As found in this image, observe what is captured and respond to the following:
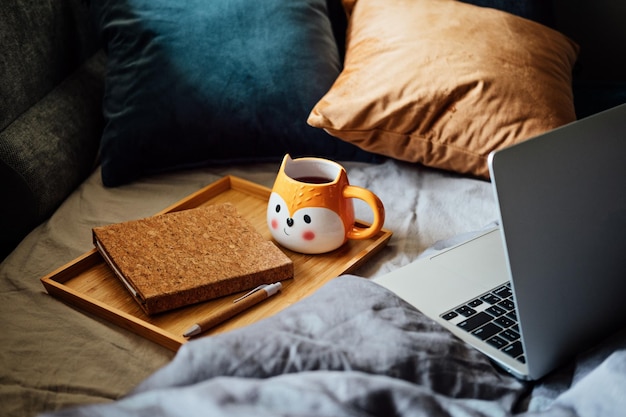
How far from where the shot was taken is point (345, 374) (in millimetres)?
571

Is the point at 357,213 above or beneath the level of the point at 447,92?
beneath

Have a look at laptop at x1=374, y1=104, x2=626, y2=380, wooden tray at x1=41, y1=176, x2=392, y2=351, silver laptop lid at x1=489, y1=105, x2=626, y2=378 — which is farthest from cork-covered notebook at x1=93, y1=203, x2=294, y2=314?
silver laptop lid at x1=489, y1=105, x2=626, y2=378

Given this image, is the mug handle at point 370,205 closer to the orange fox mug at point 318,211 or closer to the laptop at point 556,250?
the orange fox mug at point 318,211

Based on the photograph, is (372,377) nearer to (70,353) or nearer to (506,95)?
(70,353)

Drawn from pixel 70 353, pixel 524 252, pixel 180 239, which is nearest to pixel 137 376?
pixel 70 353

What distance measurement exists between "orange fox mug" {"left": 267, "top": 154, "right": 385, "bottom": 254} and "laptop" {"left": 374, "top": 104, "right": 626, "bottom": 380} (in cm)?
18

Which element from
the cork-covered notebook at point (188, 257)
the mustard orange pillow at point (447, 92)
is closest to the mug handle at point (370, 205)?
the cork-covered notebook at point (188, 257)

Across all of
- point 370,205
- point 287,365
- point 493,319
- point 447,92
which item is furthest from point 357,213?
point 287,365

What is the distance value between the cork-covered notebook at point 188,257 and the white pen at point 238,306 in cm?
2

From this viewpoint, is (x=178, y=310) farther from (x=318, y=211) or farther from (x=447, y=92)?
(x=447, y=92)

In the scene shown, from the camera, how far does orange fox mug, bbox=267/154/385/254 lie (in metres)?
0.90

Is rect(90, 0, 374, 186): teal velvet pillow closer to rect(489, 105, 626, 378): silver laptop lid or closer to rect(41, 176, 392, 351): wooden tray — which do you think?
rect(41, 176, 392, 351): wooden tray

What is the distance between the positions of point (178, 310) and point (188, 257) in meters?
0.08

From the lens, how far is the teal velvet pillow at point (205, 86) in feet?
3.79
